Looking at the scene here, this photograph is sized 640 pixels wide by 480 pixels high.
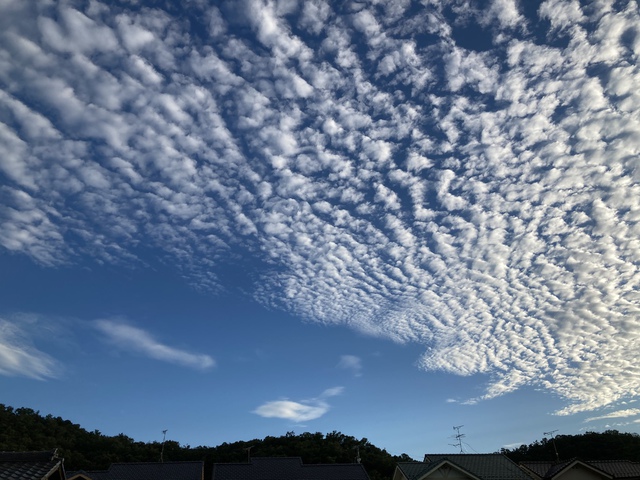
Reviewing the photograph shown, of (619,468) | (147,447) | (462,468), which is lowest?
(619,468)

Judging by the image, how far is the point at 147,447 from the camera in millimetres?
63625

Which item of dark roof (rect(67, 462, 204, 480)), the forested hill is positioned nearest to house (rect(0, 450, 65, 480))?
dark roof (rect(67, 462, 204, 480))

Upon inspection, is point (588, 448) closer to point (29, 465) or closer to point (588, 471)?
point (588, 471)

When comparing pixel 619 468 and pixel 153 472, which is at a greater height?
pixel 153 472

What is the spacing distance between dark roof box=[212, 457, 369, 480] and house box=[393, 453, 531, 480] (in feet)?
12.7

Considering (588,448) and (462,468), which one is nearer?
(462,468)

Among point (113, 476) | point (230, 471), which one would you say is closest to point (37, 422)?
point (113, 476)

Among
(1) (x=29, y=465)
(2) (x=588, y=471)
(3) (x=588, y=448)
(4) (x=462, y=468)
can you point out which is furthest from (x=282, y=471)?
(3) (x=588, y=448)

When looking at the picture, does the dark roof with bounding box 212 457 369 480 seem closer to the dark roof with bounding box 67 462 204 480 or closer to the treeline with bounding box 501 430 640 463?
the dark roof with bounding box 67 462 204 480

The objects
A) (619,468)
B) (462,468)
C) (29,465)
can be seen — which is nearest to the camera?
(29,465)

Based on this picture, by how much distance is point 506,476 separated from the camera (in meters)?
32.4

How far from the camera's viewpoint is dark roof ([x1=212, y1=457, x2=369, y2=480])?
34625 millimetres

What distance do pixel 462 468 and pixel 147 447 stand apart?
Answer: 4862 cm

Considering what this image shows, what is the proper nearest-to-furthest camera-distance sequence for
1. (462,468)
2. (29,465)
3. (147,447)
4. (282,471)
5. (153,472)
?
(29,465) → (462,468) → (153,472) → (282,471) → (147,447)
